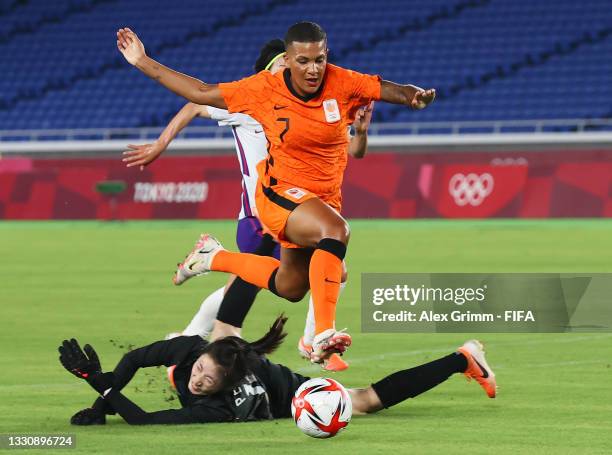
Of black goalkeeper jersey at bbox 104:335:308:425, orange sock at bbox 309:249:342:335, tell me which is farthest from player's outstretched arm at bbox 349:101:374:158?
black goalkeeper jersey at bbox 104:335:308:425

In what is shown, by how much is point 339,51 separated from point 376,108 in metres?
3.75

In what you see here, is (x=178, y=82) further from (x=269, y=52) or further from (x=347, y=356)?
(x=347, y=356)

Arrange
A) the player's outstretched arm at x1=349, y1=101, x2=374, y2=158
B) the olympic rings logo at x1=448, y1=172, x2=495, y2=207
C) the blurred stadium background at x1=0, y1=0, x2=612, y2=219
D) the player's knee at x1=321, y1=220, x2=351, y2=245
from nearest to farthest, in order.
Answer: the player's knee at x1=321, y1=220, x2=351, y2=245, the player's outstretched arm at x1=349, y1=101, x2=374, y2=158, the olympic rings logo at x1=448, y1=172, x2=495, y2=207, the blurred stadium background at x1=0, y1=0, x2=612, y2=219

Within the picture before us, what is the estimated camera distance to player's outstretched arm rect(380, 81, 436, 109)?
26.9ft

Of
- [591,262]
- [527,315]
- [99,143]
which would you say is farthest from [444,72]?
[527,315]

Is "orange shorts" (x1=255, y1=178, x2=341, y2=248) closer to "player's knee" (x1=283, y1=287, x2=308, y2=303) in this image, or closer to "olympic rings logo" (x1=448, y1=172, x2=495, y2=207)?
"player's knee" (x1=283, y1=287, x2=308, y2=303)

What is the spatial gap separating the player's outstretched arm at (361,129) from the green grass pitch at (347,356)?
1.52m

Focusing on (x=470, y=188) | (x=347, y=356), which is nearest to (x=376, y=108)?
(x=470, y=188)

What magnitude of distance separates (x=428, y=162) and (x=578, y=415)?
22.9 metres

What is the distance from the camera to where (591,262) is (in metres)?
18.0

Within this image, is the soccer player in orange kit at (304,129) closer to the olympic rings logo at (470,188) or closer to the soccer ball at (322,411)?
the soccer ball at (322,411)

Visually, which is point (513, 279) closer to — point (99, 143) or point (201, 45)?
point (99, 143)

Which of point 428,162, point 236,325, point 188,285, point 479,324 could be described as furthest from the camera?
point 428,162

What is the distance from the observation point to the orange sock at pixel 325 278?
7977mm
